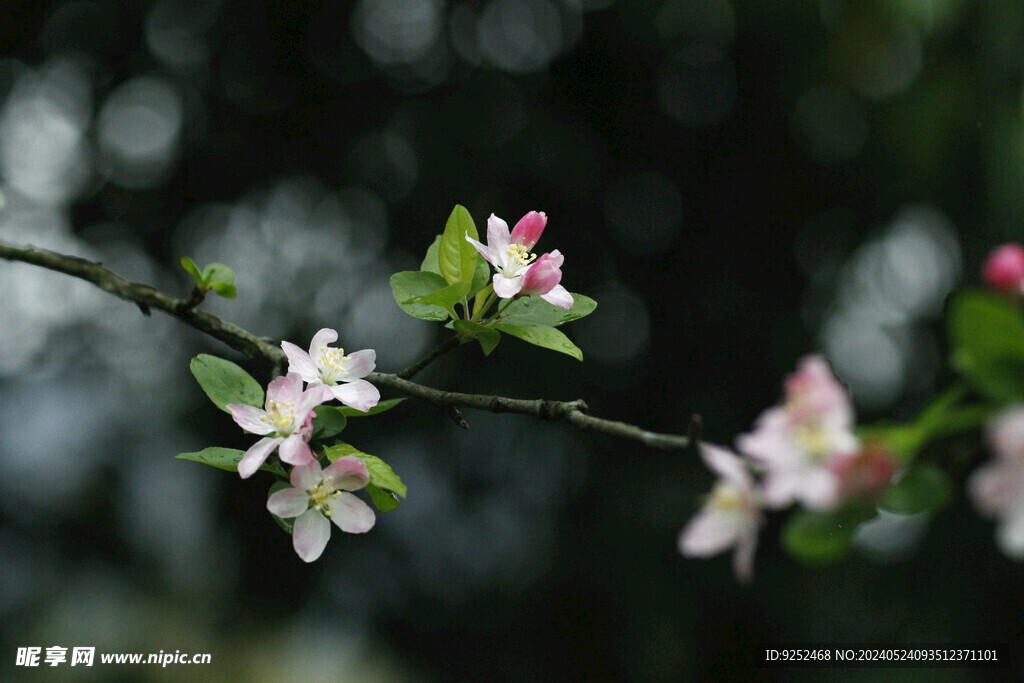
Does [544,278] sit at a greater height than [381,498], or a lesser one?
greater

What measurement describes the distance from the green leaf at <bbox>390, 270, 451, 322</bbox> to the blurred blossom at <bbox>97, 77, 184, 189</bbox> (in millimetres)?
2882

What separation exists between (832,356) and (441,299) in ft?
8.61

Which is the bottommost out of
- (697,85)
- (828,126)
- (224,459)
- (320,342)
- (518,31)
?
(224,459)

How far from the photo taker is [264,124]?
125 inches

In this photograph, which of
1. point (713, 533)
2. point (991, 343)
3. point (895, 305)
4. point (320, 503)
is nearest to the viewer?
point (991, 343)

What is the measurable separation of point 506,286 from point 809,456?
0.27 metres

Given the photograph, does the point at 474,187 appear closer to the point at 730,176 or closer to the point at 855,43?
the point at 730,176

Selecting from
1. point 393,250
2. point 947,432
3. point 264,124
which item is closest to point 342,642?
point 393,250

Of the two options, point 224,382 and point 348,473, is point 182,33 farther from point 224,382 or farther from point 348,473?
point 348,473

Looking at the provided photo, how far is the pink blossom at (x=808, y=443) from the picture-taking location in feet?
1.42

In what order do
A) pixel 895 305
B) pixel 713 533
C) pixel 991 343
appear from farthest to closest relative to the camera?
pixel 895 305, pixel 713 533, pixel 991 343

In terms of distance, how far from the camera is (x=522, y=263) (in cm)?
66

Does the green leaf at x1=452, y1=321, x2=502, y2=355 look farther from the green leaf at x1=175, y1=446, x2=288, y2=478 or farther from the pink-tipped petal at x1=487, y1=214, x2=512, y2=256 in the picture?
the green leaf at x1=175, y1=446, x2=288, y2=478

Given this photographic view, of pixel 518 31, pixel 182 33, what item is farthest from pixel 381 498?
pixel 182 33
